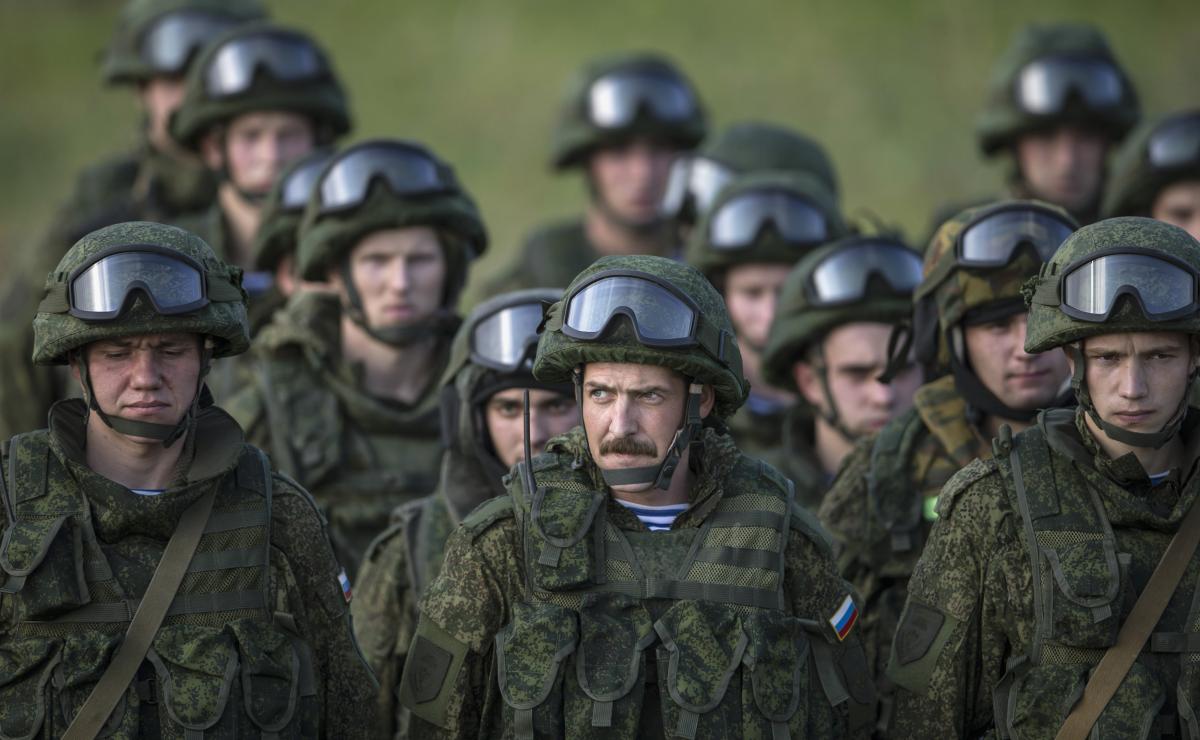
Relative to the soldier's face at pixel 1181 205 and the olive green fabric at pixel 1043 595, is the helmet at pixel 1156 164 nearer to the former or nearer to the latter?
the soldier's face at pixel 1181 205

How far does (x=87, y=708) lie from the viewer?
6.09 m

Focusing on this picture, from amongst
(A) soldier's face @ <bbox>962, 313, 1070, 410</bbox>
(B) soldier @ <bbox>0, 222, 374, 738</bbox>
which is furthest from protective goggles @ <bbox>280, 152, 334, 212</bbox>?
(B) soldier @ <bbox>0, 222, 374, 738</bbox>

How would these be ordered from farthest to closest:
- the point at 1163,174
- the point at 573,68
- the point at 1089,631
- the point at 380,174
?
the point at 573,68 < the point at 1163,174 < the point at 380,174 < the point at 1089,631

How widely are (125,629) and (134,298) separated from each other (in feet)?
3.20

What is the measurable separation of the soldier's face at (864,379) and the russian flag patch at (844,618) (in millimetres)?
2961

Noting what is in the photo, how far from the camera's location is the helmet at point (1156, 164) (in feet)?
36.5

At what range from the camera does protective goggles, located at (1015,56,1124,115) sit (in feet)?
41.7

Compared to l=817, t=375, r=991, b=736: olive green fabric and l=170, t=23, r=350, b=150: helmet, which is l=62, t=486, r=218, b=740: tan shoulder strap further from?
l=170, t=23, r=350, b=150: helmet

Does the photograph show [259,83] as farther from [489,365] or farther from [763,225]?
[489,365]

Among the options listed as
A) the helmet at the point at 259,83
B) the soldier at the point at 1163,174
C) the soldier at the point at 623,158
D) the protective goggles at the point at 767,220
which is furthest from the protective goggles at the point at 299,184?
the soldier at the point at 1163,174

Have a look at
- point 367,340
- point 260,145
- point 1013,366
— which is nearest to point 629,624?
point 1013,366

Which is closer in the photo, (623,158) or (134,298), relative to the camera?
(134,298)

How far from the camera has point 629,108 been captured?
13781mm

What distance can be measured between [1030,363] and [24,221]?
15.3 meters
